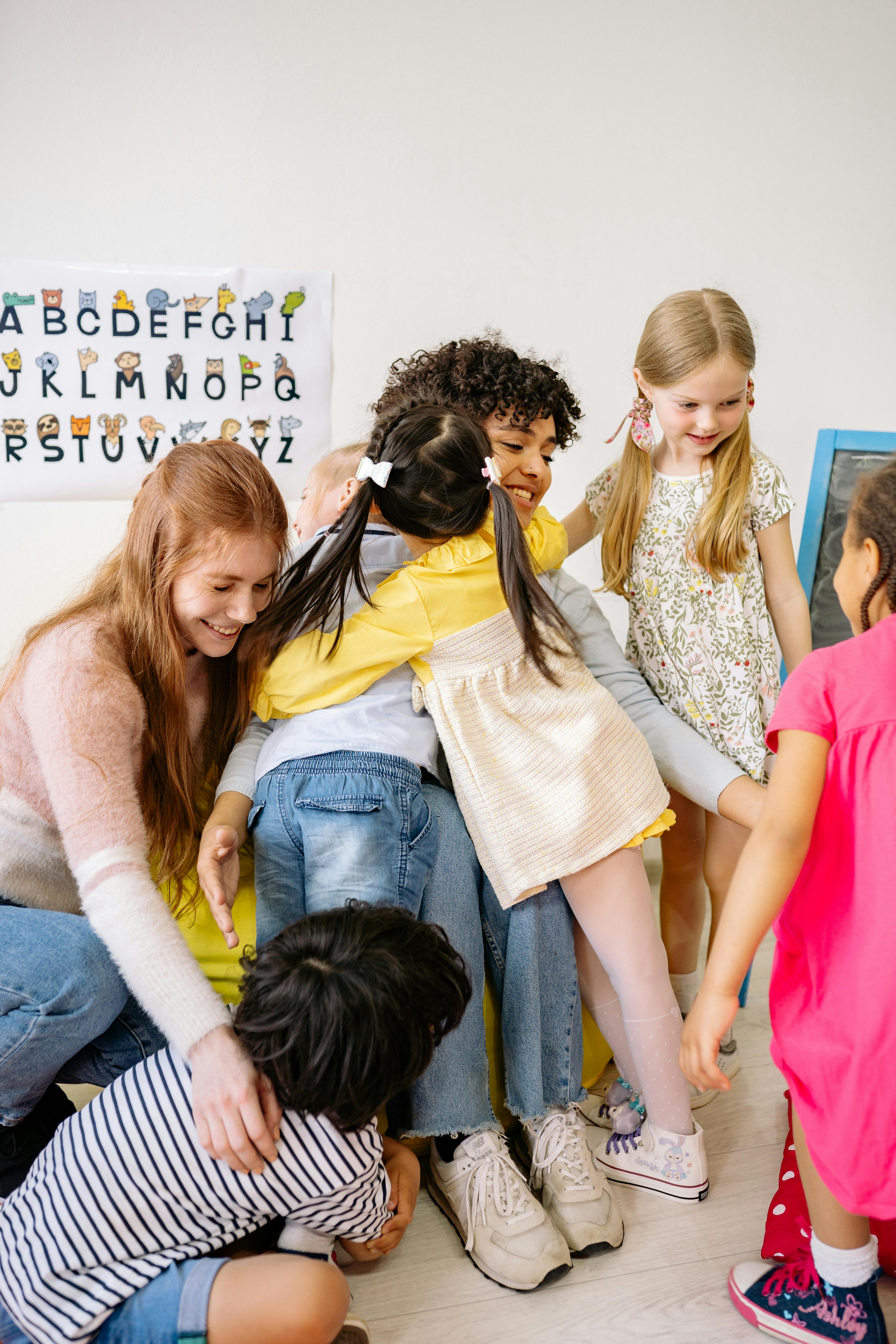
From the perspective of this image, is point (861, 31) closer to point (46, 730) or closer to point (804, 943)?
point (804, 943)

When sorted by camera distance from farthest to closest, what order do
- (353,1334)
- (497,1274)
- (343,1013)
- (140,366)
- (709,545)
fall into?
(140,366)
(709,545)
(497,1274)
(353,1334)
(343,1013)

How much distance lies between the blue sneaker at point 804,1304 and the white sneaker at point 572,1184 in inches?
5.6

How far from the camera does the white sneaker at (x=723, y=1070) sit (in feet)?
4.37

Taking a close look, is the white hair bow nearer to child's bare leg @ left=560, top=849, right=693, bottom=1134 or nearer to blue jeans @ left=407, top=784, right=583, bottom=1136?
blue jeans @ left=407, top=784, right=583, bottom=1136

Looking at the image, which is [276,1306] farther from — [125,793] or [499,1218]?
[125,793]

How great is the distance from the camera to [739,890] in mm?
880

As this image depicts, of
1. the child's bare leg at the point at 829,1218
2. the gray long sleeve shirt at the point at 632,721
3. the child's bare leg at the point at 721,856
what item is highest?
the gray long sleeve shirt at the point at 632,721

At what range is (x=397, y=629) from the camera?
113cm

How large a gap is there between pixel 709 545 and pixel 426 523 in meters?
0.45

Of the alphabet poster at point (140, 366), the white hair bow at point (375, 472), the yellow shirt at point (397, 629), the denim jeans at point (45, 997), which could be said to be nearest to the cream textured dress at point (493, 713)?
the yellow shirt at point (397, 629)

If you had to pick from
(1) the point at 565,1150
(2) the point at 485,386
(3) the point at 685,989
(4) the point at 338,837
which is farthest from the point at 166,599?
(3) the point at 685,989

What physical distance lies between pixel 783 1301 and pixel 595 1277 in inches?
7.7

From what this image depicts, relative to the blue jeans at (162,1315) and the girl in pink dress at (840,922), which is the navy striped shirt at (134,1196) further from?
the girl in pink dress at (840,922)

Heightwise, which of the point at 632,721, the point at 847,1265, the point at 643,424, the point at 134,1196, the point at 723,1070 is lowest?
the point at 723,1070
